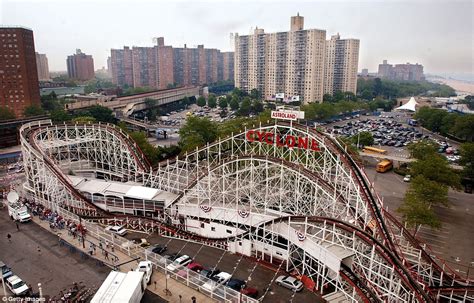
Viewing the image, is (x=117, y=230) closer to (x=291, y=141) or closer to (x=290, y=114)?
(x=291, y=141)

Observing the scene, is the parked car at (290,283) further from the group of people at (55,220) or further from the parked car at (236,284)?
the group of people at (55,220)

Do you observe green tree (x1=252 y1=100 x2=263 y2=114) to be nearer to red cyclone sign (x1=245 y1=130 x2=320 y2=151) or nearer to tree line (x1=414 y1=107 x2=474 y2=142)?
tree line (x1=414 y1=107 x2=474 y2=142)

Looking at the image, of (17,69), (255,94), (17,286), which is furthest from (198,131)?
(255,94)

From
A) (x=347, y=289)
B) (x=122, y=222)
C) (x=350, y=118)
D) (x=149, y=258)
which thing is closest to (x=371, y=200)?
(x=347, y=289)

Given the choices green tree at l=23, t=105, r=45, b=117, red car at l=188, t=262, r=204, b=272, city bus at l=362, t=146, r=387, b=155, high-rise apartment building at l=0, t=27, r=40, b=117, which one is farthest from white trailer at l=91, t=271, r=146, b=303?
high-rise apartment building at l=0, t=27, r=40, b=117

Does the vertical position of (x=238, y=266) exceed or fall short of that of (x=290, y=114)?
it falls short

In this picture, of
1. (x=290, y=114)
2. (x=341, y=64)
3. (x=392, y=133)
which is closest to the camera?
(x=290, y=114)
